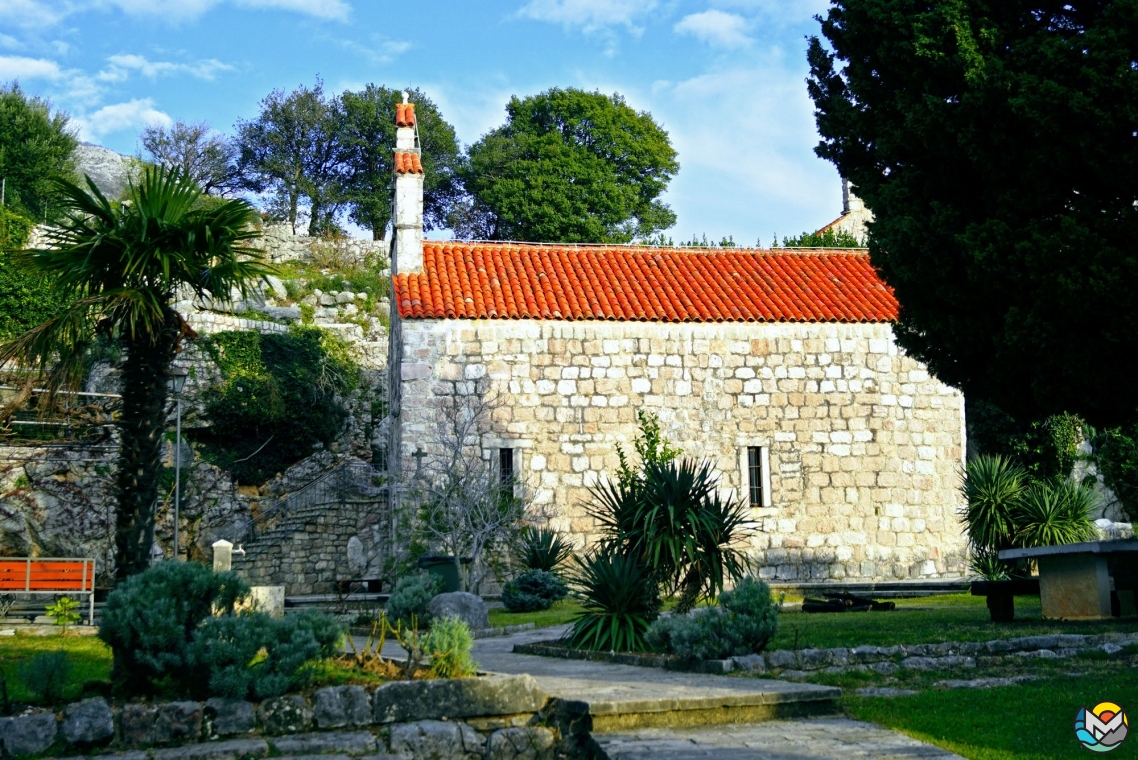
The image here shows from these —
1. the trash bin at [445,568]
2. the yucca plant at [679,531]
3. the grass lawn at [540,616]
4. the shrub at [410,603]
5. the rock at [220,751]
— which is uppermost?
the yucca plant at [679,531]

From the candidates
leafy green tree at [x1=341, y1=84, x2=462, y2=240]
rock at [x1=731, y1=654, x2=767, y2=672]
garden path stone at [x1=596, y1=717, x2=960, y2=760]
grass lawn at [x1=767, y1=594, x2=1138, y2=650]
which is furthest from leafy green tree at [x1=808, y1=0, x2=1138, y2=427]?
leafy green tree at [x1=341, y1=84, x2=462, y2=240]

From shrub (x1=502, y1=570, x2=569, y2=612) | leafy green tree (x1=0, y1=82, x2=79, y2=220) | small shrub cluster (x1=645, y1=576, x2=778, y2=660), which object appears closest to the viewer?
small shrub cluster (x1=645, y1=576, x2=778, y2=660)

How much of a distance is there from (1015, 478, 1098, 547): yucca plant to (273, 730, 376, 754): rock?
12.7 meters

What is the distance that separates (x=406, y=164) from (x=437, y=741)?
1608cm

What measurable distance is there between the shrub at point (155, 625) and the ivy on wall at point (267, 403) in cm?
1844

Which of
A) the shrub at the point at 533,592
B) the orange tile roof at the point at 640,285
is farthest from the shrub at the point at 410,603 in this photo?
the orange tile roof at the point at 640,285

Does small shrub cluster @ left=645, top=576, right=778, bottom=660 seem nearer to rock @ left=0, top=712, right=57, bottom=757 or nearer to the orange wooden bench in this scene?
rock @ left=0, top=712, right=57, bottom=757

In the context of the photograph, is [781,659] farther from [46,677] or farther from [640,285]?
[640,285]

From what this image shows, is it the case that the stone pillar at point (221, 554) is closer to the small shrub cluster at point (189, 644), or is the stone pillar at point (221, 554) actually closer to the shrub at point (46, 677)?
the small shrub cluster at point (189, 644)

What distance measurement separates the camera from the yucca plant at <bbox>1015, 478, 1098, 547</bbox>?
1650cm

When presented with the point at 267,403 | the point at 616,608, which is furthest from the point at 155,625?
the point at 267,403

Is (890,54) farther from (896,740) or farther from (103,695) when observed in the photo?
(103,695)

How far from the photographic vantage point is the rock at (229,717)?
6.98m

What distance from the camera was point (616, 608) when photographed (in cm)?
1084
